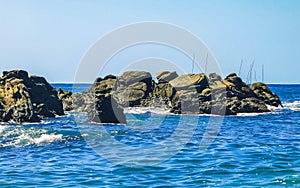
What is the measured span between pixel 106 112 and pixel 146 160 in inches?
1030

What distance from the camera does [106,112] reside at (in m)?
49.8

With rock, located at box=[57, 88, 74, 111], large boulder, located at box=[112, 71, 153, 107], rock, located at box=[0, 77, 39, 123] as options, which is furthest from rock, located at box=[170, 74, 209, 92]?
rock, located at box=[0, 77, 39, 123]

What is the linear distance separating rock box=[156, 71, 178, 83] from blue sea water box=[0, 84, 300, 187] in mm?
43264

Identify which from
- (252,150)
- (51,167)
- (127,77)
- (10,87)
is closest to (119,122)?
(10,87)

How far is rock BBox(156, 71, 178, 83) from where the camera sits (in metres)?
80.3

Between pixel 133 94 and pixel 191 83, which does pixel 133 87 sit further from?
pixel 191 83

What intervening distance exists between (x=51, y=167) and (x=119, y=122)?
2683 centimetres

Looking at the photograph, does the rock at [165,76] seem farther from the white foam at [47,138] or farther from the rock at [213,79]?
the white foam at [47,138]

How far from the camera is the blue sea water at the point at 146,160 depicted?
765 inches

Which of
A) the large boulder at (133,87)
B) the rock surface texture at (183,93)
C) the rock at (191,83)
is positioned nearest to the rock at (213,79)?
the rock surface texture at (183,93)

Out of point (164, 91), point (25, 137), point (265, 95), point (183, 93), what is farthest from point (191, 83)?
point (25, 137)

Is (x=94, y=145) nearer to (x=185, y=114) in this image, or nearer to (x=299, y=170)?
(x=299, y=170)

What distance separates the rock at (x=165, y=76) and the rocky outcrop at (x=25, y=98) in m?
21.2

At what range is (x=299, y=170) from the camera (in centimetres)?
2156
